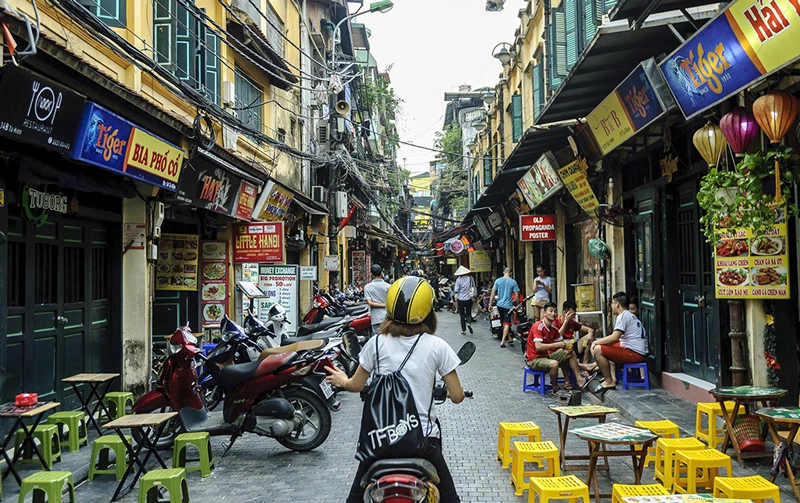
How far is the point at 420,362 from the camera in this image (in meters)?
3.88

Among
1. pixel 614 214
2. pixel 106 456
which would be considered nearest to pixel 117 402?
pixel 106 456

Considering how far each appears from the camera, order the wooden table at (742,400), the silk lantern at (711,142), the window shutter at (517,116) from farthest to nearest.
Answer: the window shutter at (517,116)
the silk lantern at (711,142)
the wooden table at (742,400)

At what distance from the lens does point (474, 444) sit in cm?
753

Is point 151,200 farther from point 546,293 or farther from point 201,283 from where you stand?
point 546,293

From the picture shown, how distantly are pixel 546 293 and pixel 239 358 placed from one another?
9.45 m

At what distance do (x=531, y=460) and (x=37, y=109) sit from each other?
16.8ft

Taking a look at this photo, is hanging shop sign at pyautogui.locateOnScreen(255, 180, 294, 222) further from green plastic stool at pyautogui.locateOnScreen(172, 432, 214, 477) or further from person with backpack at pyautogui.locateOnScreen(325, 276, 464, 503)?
person with backpack at pyautogui.locateOnScreen(325, 276, 464, 503)

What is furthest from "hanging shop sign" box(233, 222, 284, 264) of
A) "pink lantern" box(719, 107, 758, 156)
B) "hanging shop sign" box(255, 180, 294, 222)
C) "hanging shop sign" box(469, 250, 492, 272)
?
"hanging shop sign" box(469, 250, 492, 272)

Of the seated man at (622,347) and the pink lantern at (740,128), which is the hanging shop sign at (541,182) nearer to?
the seated man at (622,347)

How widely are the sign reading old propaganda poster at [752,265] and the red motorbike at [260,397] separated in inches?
166

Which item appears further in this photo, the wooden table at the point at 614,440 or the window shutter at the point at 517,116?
the window shutter at the point at 517,116

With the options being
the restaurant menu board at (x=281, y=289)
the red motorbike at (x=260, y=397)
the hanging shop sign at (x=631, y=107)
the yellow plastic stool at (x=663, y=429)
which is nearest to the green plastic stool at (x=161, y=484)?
the red motorbike at (x=260, y=397)

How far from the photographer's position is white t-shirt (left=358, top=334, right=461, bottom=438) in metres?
3.85

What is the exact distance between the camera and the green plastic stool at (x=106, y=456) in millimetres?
6297
